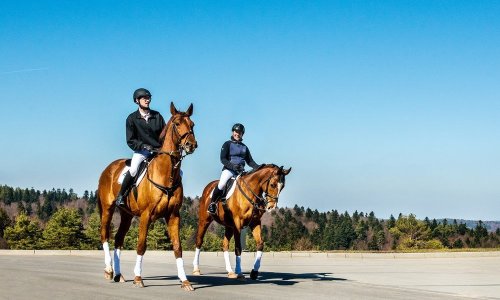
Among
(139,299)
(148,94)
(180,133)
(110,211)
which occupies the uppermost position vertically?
(148,94)

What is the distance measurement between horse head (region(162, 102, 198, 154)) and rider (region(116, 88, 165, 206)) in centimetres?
58

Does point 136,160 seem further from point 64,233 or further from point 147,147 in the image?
point 64,233

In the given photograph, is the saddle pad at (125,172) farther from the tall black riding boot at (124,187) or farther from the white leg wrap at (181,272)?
the white leg wrap at (181,272)

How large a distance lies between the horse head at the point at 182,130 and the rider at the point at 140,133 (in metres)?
0.58

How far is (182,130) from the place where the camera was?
13078 mm

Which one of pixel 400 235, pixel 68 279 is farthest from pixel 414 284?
pixel 400 235

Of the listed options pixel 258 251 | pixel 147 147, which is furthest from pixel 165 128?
pixel 258 251

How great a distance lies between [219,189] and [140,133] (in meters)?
3.59

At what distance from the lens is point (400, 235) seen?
154 m

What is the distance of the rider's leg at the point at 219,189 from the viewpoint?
55.1 ft

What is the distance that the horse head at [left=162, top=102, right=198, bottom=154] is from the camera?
42.2 feet

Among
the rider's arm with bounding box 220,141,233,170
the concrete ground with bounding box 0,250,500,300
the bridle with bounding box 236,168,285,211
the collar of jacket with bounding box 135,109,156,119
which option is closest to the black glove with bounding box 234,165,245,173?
the rider's arm with bounding box 220,141,233,170

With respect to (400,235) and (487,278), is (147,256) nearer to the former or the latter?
(487,278)

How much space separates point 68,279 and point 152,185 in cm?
326
